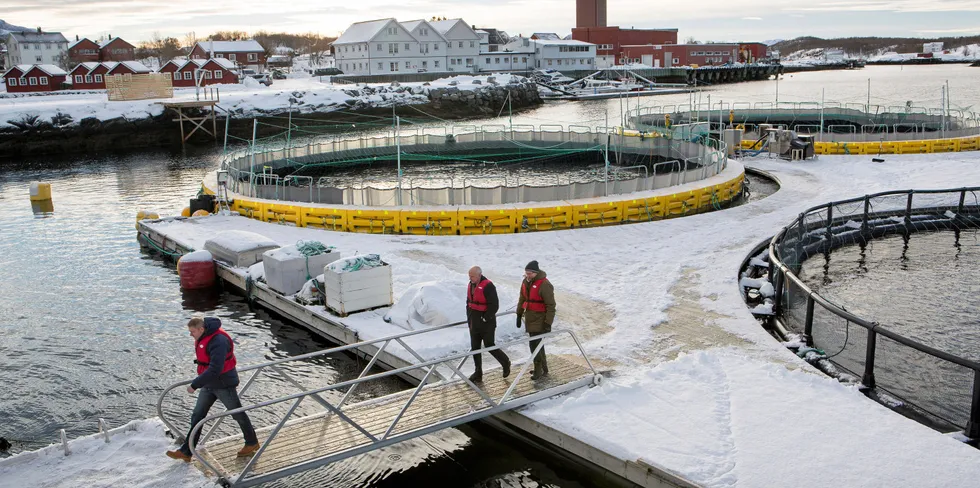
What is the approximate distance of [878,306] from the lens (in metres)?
17.9

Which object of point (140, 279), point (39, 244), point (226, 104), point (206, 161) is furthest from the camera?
point (226, 104)

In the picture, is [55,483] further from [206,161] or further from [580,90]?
[580,90]

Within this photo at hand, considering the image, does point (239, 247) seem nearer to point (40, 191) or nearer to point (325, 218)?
point (325, 218)

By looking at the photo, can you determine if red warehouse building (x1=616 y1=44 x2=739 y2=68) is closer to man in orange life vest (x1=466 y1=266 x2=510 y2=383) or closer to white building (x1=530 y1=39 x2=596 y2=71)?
white building (x1=530 y1=39 x2=596 y2=71)

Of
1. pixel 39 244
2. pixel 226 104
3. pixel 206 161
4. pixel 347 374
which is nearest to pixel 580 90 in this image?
pixel 226 104

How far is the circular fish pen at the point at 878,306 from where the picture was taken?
1201 cm

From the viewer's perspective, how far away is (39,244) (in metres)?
26.5

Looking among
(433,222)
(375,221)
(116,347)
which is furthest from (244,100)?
(116,347)

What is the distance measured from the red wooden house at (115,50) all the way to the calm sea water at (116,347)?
347 ft

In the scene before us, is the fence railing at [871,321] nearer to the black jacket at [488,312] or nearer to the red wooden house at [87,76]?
the black jacket at [488,312]

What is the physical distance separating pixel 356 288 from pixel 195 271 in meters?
6.60

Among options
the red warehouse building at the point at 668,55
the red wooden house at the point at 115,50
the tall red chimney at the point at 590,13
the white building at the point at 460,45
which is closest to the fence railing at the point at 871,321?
the white building at the point at 460,45

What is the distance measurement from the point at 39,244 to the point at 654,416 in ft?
76.8

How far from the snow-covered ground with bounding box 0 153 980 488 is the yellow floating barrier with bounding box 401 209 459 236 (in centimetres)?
72
